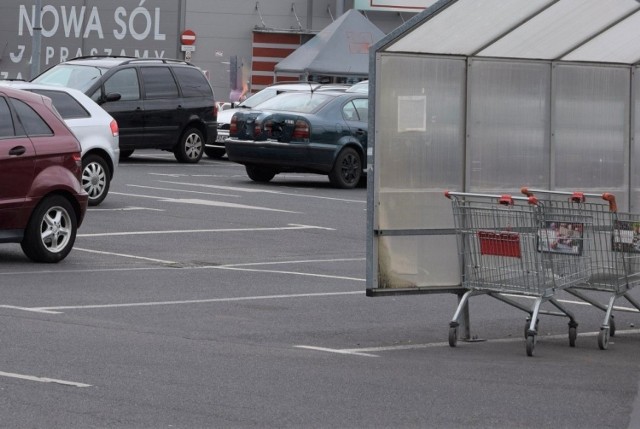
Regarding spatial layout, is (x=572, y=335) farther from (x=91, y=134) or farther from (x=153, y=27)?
(x=153, y=27)

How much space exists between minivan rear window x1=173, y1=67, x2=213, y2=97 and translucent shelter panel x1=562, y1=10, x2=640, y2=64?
52.1 feet

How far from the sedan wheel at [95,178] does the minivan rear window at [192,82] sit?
A: 8.02m

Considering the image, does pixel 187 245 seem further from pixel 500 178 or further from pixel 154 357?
pixel 154 357

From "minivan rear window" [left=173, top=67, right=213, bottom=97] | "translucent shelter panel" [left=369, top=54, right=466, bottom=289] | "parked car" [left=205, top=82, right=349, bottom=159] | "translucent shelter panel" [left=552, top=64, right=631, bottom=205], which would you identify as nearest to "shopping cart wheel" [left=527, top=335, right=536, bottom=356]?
"translucent shelter panel" [left=369, top=54, right=466, bottom=289]

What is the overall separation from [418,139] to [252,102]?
712 inches

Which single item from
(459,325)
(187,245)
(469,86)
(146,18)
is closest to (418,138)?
(469,86)

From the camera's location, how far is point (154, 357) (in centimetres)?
930

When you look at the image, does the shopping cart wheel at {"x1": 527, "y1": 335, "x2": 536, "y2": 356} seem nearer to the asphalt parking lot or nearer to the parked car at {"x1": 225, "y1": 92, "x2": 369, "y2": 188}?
the asphalt parking lot

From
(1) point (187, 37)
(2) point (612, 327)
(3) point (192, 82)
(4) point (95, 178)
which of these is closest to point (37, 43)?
(1) point (187, 37)

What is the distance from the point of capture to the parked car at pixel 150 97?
25.9 m

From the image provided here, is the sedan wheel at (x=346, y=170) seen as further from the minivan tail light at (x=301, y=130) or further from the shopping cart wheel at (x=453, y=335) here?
the shopping cart wheel at (x=453, y=335)

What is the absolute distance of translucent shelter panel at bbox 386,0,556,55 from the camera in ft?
34.8

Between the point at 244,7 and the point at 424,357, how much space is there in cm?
3376

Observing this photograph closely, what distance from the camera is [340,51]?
38062 millimetres
